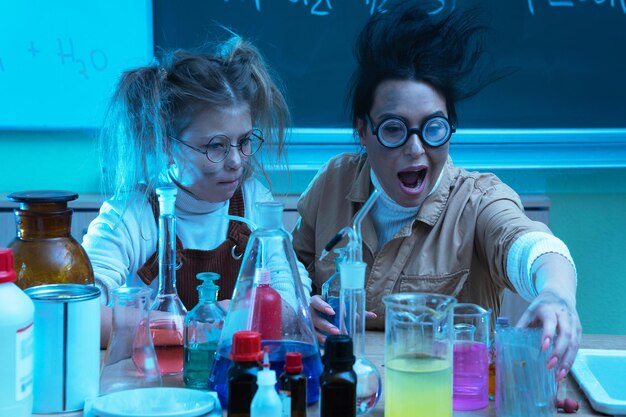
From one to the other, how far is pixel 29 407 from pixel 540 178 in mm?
2186

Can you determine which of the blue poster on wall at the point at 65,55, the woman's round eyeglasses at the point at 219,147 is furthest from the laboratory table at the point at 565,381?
the blue poster on wall at the point at 65,55

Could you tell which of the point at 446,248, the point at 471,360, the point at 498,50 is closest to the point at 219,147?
the point at 446,248

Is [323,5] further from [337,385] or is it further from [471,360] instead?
[337,385]

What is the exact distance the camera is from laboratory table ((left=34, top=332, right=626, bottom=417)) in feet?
3.27

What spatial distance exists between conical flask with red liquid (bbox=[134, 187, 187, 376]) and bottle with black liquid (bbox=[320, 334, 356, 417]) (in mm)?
330

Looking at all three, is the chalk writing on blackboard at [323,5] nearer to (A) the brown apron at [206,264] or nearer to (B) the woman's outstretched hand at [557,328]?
(A) the brown apron at [206,264]

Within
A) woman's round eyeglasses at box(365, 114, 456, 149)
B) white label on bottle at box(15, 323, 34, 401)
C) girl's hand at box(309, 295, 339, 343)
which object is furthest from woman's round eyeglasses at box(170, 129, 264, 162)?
white label on bottle at box(15, 323, 34, 401)

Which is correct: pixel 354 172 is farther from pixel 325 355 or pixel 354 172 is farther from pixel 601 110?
pixel 601 110

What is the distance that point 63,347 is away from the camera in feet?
3.14

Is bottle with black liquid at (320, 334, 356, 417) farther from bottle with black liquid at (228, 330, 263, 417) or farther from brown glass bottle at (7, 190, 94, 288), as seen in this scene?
brown glass bottle at (7, 190, 94, 288)

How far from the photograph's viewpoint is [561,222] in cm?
280

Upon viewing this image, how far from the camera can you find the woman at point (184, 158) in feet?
5.20

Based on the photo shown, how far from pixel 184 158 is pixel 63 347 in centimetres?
71

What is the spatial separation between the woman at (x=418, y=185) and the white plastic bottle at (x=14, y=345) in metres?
0.73
